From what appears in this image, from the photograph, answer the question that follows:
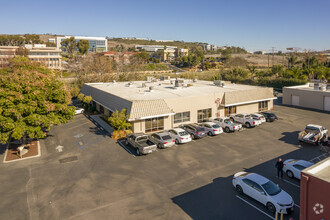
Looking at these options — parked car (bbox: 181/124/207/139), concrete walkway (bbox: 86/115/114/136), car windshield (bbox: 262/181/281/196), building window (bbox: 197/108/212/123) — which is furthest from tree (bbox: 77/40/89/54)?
car windshield (bbox: 262/181/281/196)

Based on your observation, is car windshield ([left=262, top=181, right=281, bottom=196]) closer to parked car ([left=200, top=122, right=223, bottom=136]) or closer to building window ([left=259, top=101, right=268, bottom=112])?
parked car ([left=200, top=122, right=223, bottom=136])

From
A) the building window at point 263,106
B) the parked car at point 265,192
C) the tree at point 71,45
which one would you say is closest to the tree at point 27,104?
the parked car at point 265,192

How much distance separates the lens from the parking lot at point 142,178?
13945 mm

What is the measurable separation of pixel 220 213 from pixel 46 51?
104 metres

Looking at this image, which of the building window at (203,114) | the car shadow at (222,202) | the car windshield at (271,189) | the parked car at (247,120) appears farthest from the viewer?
the building window at (203,114)

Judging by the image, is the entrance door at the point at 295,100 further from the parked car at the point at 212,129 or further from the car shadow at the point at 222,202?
the car shadow at the point at 222,202

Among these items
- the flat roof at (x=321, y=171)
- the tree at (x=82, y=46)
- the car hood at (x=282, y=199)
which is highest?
the tree at (x=82, y=46)

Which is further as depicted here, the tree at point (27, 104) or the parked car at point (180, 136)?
the parked car at point (180, 136)

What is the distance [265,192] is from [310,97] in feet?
115

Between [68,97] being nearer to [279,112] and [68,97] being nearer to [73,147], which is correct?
[73,147]

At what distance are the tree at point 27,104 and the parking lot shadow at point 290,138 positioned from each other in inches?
934

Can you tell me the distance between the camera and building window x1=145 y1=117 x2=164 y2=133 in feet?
91.4

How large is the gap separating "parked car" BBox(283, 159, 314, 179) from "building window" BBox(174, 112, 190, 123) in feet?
47.7

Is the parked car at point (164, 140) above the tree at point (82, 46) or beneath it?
beneath
